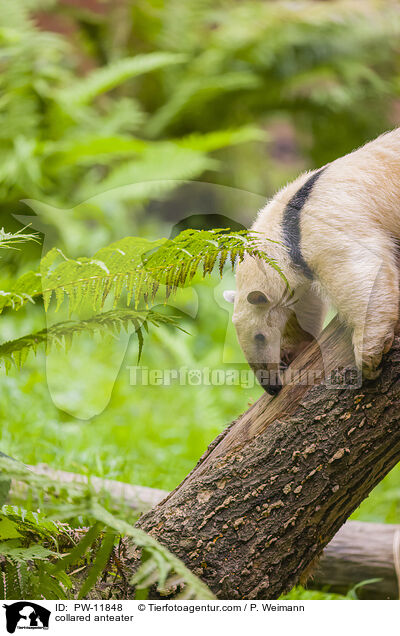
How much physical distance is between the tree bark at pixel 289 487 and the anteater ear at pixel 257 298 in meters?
0.50

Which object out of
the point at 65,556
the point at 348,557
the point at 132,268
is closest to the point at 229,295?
the point at 132,268

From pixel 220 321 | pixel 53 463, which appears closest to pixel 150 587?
pixel 53 463

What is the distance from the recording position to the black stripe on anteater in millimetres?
2814

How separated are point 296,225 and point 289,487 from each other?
1206mm

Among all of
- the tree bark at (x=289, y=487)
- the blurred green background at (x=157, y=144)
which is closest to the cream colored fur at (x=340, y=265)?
the tree bark at (x=289, y=487)

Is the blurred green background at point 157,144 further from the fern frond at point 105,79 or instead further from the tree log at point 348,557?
the tree log at point 348,557

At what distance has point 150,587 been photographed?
2463 mm

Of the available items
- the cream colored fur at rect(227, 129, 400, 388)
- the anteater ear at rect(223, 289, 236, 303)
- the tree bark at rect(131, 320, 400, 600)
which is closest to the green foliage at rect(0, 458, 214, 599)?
the tree bark at rect(131, 320, 400, 600)

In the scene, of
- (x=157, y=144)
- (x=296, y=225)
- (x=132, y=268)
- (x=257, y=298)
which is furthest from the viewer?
(x=157, y=144)

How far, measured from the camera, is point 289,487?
8.11ft

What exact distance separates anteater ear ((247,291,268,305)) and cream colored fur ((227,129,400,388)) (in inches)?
1.1

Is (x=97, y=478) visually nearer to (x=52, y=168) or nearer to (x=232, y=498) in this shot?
(x=232, y=498)
